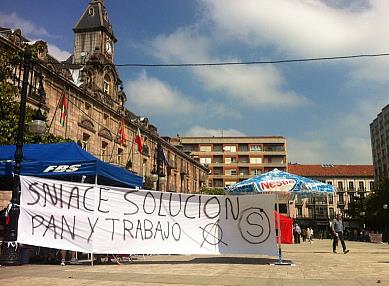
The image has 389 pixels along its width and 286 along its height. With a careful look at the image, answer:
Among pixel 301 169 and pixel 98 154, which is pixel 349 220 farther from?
pixel 98 154

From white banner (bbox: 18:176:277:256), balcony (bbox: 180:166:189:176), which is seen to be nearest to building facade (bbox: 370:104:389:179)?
balcony (bbox: 180:166:189:176)

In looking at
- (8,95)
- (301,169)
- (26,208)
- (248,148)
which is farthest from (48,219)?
(301,169)

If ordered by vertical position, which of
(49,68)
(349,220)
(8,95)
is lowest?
(349,220)

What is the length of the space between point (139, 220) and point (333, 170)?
99.5m

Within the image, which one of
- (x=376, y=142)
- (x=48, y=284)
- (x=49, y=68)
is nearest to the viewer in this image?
(x=48, y=284)

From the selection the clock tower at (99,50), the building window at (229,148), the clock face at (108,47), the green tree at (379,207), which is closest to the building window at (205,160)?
the building window at (229,148)

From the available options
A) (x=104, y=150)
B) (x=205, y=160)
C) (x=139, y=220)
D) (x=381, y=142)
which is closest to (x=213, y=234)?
(x=139, y=220)

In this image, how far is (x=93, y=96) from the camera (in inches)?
1313

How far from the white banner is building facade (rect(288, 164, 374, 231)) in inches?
3254

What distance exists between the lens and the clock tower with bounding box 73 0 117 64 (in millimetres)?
38031

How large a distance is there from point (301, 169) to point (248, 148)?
63.9 ft

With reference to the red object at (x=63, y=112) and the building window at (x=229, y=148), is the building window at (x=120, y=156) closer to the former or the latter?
the red object at (x=63, y=112)

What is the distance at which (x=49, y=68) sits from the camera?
27203 mm

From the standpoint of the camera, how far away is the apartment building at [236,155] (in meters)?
92.6
